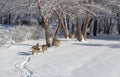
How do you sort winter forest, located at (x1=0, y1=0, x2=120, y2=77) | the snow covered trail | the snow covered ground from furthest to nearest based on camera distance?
winter forest, located at (x1=0, y1=0, x2=120, y2=77), the snow covered ground, the snow covered trail

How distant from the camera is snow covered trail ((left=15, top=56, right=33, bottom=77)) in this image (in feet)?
51.0

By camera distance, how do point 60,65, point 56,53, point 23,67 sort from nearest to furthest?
point 23,67 < point 60,65 < point 56,53

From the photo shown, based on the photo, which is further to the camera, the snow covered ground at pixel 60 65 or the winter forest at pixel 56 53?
the winter forest at pixel 56 53

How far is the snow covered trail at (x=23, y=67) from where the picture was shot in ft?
51.0

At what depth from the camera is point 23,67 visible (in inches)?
706

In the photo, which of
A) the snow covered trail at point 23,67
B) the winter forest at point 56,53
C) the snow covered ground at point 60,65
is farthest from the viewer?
the winter forest at point 56,53

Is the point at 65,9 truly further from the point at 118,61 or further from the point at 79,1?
the point at 118,61

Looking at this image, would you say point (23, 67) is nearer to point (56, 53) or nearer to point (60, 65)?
point (60, 65)

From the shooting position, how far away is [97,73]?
15.6 m

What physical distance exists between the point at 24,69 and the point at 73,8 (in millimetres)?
16167

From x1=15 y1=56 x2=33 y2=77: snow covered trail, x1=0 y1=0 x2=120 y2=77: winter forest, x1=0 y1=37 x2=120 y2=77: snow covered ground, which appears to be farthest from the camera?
x1=0 y1=0 x2=120 y2=77: winter forest

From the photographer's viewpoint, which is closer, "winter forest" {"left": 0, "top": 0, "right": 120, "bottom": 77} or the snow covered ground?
the snow covered ground

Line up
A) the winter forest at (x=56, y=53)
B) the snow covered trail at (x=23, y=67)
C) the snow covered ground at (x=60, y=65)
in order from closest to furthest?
1. the snow covered trail at (x=23, y=67)
2. the snow covered ground at (x=60, y=65)
3. the winter forest at (x=56, y=53)

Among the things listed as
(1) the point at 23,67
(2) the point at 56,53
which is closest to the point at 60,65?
(1) the point at 23,67
